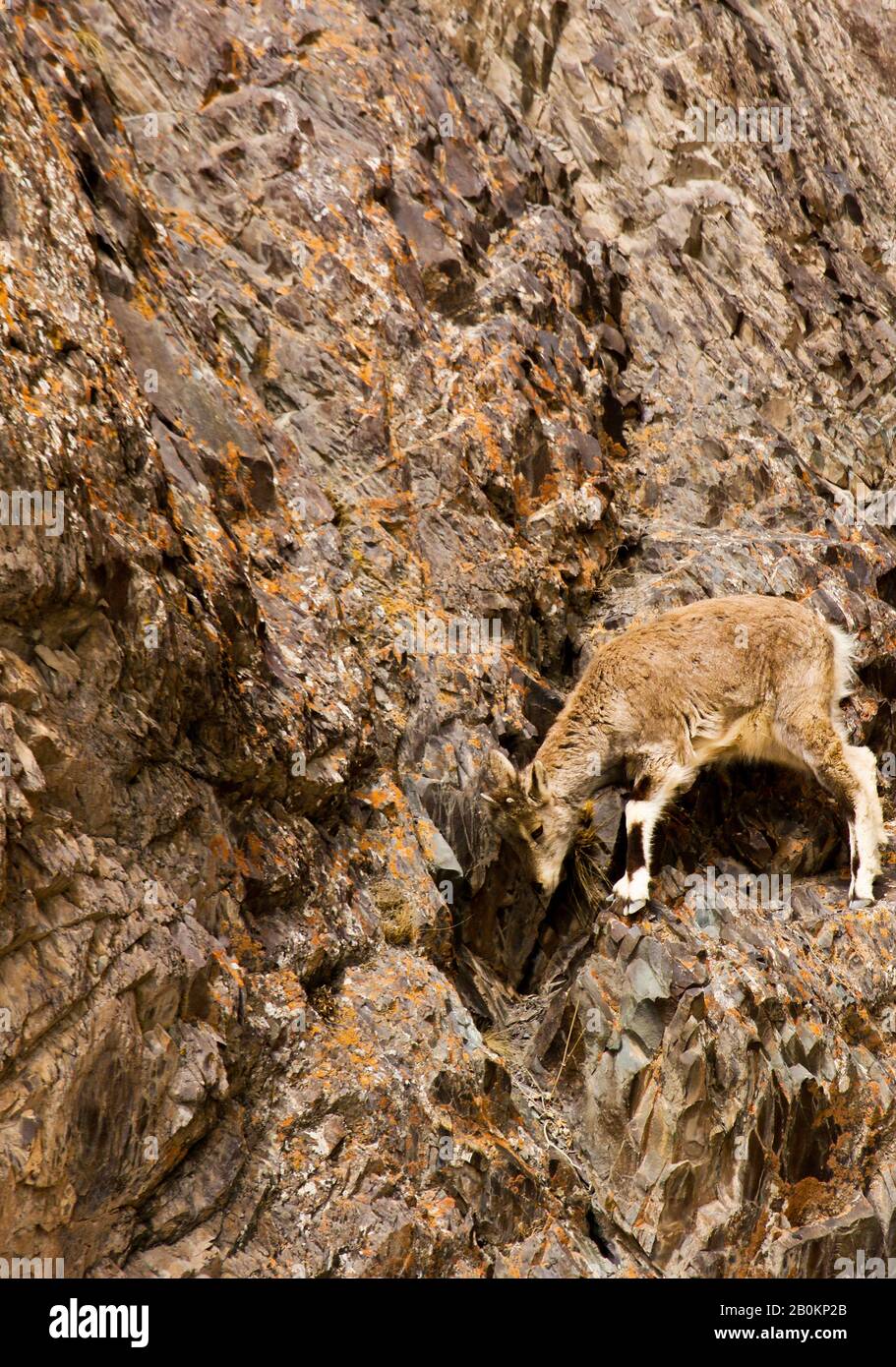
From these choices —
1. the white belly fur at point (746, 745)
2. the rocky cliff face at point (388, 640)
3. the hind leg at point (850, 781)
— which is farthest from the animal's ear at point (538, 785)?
the hind leg at point (850, 781)

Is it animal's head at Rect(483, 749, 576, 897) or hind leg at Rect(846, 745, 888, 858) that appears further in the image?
hind leg at Rect(846, 745, 888, 858)

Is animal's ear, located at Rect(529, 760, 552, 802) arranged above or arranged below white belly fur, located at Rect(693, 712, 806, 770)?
below

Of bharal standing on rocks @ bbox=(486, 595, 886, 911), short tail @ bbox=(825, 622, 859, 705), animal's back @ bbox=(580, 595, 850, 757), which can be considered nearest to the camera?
bharal standing on rocks @ bbox=(486, 595, 886, 911)

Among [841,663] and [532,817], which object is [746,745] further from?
[532,817]

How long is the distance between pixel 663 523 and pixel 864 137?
1081cm

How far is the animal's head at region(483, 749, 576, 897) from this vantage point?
10.6m

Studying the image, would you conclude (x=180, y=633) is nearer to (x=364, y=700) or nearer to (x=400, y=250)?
(x=364, y=700)

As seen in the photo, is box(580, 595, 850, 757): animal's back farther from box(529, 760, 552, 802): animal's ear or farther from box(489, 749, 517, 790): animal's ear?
box(489, 749, 517, 790): animal's ear

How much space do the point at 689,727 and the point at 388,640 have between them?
289 centimetres

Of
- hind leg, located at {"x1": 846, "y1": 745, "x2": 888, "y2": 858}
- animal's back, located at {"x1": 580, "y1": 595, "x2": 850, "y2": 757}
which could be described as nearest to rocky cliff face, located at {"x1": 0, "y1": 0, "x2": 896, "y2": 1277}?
hind leg, located at {"x1": 846, "y1": 745, "x2": 888, "y2": 858}

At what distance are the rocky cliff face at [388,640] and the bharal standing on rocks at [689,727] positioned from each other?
0.43m

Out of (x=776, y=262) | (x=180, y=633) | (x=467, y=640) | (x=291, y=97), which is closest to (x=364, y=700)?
(x=467, y=640)

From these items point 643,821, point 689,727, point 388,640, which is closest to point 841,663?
point 689,727

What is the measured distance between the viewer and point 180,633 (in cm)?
821
